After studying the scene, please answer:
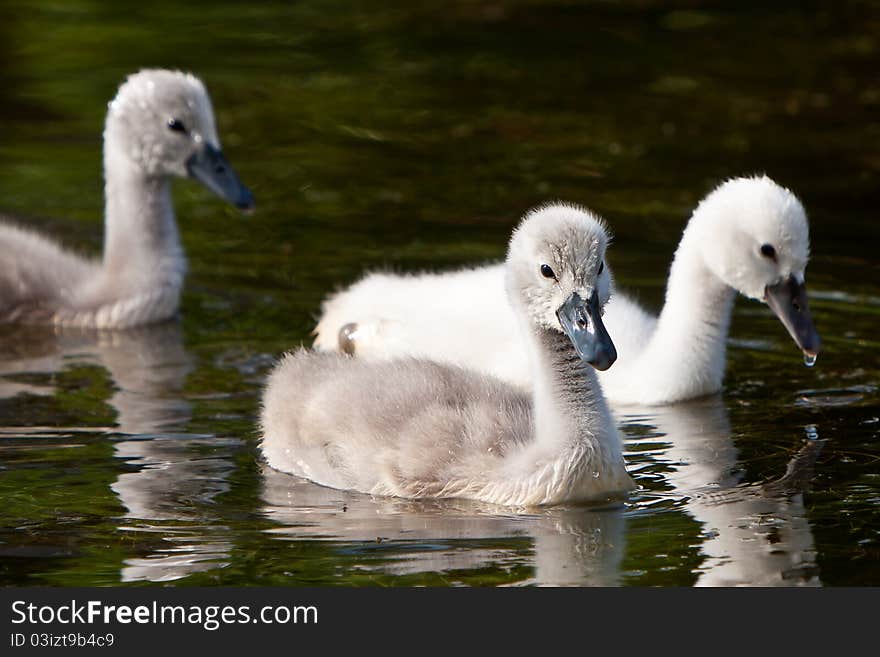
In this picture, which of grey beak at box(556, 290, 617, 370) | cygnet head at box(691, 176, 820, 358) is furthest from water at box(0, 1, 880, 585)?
grey beak at box(556, 290, 617, 370)

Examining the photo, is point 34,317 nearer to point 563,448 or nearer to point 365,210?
point 365,210

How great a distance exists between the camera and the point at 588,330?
21.2 feet

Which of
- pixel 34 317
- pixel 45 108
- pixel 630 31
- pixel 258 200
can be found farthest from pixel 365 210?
pixel 630 31

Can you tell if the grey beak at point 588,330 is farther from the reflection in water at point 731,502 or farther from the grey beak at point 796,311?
the grey beak at point 796,311

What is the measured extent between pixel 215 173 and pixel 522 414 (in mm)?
3604

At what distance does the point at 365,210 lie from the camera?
11086mm

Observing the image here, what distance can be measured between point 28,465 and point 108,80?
23.5 ft

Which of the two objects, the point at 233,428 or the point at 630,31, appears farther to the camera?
the point at 630,31

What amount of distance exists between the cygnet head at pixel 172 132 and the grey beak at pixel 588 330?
3.60m

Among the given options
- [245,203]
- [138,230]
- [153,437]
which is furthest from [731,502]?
[138,230]

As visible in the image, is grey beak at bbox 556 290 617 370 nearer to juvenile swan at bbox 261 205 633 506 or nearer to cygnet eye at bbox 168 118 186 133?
juvenile swan at bbox 261 205 633 506

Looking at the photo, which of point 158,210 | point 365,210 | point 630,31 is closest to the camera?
point 158,210

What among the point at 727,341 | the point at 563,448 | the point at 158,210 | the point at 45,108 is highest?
the point at 45,108

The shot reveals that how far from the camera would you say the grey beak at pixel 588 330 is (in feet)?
A: 20.9
